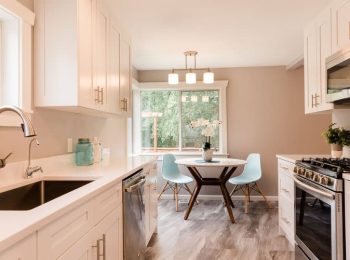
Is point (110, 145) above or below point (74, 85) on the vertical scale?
below

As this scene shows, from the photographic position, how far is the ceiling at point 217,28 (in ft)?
9.20

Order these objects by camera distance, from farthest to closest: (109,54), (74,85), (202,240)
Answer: (202,240), (109,54), (74,85)

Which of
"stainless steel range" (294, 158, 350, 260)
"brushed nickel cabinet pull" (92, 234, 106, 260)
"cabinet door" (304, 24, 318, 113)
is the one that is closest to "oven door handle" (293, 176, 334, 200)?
"stainless steel range" (294, 158, 350, 260)

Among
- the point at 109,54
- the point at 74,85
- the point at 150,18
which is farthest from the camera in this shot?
the point at 150,18

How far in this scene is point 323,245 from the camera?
7.34 feet

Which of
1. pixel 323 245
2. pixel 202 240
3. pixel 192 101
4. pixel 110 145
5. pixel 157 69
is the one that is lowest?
pixel 202 240

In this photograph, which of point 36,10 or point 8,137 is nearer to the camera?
point 8,137

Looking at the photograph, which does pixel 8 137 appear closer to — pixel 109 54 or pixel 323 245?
pixel 109 54

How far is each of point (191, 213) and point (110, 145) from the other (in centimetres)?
156

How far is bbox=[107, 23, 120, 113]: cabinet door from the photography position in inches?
112

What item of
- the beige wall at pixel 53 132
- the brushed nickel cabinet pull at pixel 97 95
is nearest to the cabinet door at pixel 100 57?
the brushed nickel cabinet pull at pixel 97 95

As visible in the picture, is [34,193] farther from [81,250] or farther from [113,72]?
[113,72]

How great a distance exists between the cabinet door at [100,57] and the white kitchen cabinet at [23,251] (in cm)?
159

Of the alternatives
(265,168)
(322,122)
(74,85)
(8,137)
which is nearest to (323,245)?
(74,85)
